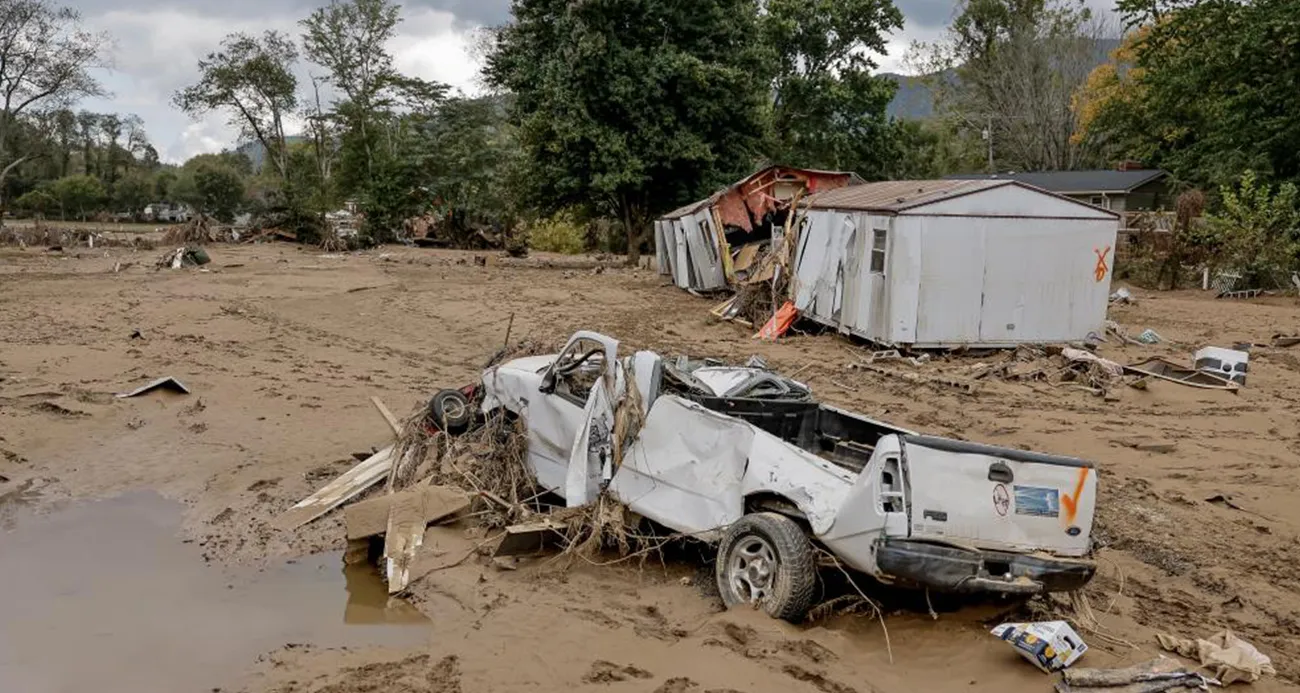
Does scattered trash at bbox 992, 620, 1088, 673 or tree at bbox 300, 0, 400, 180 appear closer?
scattered trash at bbox 992, 620, 1088, 673

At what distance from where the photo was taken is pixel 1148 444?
399 inches

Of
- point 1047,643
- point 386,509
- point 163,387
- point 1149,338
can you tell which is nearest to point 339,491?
point 386,509

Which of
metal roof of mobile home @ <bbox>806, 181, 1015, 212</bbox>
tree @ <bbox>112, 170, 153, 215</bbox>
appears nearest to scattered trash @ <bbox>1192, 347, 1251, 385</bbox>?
metal roof of mobile home @ <bbox>806, 181, 1015, 212</bbox>

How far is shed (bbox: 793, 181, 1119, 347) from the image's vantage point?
1516 cm

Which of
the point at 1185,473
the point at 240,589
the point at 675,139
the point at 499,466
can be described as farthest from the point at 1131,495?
the point at 675,139

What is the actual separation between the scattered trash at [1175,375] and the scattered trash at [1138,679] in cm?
887

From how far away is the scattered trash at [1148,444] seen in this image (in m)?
9.96

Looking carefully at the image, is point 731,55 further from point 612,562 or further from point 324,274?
point 612,562

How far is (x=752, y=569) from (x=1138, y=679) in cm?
205

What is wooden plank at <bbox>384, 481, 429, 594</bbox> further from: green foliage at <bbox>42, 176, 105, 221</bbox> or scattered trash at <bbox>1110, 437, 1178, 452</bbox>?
green foliage at <bbox>42, 176, 105, 221</bbox>

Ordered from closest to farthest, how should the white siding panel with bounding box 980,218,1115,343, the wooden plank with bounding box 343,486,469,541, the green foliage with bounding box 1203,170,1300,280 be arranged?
the wooden plank with bounding box 343,486,469,541, the white siding panel with bounding box 980,218,1115,343, the green foliage with bounding box 1203,170,1300,280

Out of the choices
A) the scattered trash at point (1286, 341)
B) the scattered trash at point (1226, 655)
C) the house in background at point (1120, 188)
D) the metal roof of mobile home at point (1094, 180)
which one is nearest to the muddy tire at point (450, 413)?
the scattered trash at point (1226, 655)

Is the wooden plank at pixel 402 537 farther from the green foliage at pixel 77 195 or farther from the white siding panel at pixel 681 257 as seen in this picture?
the green foliage at pixel 77 195

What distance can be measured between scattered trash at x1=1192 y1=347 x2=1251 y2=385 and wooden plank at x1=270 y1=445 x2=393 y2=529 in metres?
11.0
